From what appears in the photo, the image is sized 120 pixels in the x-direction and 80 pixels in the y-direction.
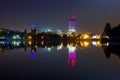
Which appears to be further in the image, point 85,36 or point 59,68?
point 85,36

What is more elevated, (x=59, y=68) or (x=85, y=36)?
(x=85, y=36)

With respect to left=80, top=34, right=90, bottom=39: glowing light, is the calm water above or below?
below

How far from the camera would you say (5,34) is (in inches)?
6053

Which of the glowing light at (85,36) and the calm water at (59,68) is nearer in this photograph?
the calm water at (59,68)

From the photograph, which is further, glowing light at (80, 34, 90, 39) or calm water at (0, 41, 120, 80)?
glowing light at (80, 34, 90, 39)

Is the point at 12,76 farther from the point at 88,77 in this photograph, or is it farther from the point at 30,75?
the point at 88,77

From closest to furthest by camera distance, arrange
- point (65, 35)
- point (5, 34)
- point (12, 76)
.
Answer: point (12, 76), point (5, 34), point (65, 35)

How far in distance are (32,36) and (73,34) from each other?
2183 centimetres

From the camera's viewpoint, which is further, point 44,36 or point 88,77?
point 44,36

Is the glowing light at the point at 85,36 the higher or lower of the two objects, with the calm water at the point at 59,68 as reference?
higher

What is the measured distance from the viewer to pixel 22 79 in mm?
16281

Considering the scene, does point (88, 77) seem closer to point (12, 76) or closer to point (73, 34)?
point (12, 76)

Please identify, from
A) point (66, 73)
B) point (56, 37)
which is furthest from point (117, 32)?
point (66, 73)

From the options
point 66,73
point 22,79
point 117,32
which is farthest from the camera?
point 117,32
